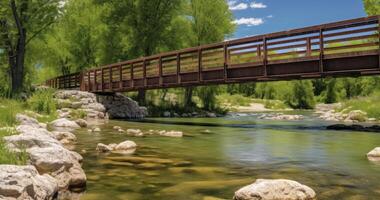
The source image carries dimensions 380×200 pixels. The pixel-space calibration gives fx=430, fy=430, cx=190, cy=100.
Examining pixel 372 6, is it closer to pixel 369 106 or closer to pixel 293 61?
pixel 369 106

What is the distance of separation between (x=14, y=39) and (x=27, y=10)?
13.7ft

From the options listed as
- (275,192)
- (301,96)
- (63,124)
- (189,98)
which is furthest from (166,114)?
(301,96)

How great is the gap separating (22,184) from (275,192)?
11.5 ft

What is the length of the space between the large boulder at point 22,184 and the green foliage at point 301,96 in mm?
62470

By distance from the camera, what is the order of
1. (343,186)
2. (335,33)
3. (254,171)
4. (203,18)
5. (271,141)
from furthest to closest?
(203,18) → (335,33) → (271,141) → (254,171) → (343,186)

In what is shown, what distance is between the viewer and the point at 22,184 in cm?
539

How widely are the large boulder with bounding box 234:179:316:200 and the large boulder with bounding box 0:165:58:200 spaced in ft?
9.17

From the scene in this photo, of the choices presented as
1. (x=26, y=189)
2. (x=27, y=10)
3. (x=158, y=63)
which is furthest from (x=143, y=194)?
(x=27, y=10)

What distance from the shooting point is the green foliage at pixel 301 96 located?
65700 mm

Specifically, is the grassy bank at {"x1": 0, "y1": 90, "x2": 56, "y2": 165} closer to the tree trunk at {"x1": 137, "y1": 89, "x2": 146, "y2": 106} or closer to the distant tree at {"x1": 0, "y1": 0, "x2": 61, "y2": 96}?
the distant tree at {"x1": 0, "y1": 0, "x2": 61, "y2": 96}

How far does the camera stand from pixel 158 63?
29938 millimetres

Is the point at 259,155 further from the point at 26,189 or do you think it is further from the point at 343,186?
the point at 26,189

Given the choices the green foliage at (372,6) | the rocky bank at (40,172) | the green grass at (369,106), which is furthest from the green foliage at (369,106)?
the rocky bank at (40,172)

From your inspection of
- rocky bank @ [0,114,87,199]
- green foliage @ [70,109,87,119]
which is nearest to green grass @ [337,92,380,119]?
green foliage @ [70,109,87,119]
